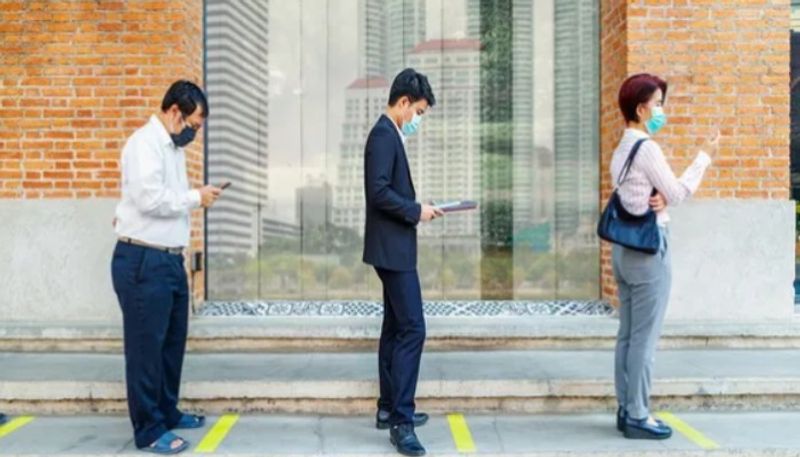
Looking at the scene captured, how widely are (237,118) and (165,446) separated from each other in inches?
157

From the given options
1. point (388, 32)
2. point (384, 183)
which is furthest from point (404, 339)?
point (388, 32)

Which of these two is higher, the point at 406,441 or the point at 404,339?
the point at 404,339

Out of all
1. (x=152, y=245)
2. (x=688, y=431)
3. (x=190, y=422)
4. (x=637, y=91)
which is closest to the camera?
(x=152, y=245)

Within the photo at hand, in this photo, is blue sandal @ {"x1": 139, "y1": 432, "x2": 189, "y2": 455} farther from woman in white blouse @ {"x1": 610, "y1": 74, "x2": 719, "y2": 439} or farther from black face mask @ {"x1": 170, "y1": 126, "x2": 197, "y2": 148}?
woman in white blouse @ {"x1": 610, "y1": 74, "x2": 719, "y2": 439}

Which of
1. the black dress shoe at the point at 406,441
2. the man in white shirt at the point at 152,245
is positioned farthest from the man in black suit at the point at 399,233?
the man in white shirt at the point at 152,245

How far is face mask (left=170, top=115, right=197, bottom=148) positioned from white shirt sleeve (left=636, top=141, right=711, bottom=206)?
2.49 metres

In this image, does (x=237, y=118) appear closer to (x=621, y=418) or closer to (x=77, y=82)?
(x=77, y=82)

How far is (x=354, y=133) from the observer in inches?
302

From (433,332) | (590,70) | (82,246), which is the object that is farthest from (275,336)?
(590,70)

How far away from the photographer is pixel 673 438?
14.7 ft

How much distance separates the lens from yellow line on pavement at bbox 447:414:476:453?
14.5ft

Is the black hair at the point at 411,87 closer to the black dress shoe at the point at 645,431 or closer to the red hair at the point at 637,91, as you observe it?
the red hair at the point at 637,91

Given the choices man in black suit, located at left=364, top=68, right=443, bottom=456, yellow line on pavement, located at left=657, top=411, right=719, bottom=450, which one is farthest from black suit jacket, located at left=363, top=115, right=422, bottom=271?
yellow line on pavement, located at left=657, top=411, right=719, bottom=450

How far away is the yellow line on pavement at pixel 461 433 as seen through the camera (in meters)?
4.41
